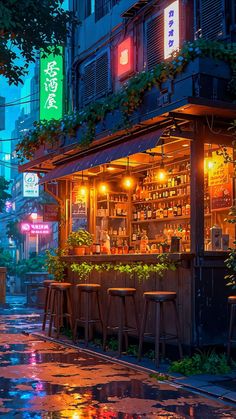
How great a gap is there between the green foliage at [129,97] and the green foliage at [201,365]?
150 inches

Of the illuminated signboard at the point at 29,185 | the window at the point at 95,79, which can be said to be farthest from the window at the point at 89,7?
the illuminated signboard at the point at 29,185

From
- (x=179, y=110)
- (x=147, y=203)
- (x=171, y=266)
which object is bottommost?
(x=171, y=266)

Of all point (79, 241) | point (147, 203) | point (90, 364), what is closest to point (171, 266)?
point (90, 364)

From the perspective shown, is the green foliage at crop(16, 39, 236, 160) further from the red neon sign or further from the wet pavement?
the red neon sign

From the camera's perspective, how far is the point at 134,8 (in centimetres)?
1291

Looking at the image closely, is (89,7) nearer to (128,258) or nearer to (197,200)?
(128,258)

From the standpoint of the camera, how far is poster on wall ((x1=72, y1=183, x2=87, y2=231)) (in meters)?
13.7

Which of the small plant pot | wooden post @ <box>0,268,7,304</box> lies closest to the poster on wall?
the small plant pot

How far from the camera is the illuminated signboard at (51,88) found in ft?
54.6

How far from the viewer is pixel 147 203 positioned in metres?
14.0

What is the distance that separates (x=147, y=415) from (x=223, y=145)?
4.77 metres

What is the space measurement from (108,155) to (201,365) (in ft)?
13.4

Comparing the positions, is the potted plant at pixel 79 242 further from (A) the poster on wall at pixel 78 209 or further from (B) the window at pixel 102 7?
(B) the window at pixel 102 7

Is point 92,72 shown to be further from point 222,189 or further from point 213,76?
point 213,76
